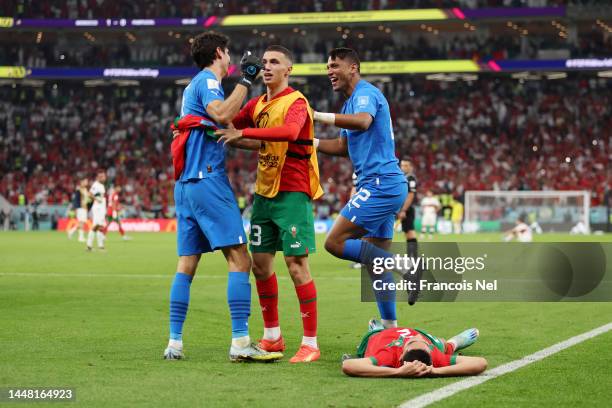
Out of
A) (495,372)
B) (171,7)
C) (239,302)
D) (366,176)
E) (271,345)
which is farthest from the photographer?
(171,7)

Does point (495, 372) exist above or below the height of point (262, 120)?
below

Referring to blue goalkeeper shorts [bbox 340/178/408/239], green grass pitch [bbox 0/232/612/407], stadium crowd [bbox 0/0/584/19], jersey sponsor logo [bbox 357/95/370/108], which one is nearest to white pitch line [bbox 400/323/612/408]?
green grass pitch [bbox 0/232/612/407]

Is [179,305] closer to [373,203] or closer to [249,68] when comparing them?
[249,68]

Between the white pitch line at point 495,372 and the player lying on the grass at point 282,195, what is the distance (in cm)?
155

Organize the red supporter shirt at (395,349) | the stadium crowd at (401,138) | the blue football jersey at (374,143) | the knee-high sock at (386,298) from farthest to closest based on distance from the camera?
1. the stadium crowd at (401,138)
2. the knee-high sock at (386,298)
3. the blue football jersey at (374,143)
4. the red supporter shirt at (395,349)

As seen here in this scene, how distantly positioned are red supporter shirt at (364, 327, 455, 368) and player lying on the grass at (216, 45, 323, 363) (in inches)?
39.9

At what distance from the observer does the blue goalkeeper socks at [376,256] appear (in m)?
9.16

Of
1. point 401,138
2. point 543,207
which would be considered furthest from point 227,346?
point 401,138

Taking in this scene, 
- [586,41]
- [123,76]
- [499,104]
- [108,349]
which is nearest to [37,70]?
[123,76]

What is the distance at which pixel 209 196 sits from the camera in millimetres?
8078

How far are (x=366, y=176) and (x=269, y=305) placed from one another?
159 cm

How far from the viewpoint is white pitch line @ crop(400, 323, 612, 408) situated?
615 centimetres

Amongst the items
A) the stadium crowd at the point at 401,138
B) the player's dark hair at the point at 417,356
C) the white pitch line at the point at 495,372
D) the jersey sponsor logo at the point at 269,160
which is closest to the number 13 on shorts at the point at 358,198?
the jersey sponsor logo at the point at 269,160

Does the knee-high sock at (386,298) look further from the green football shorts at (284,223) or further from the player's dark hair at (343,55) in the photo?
the player's dark hair at (343,55)
